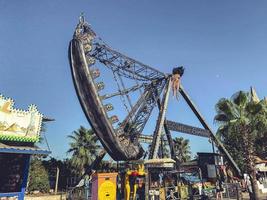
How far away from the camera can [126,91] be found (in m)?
32.3

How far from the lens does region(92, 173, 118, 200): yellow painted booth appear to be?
1803cm

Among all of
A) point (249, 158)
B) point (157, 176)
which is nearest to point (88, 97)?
point (157, 176)

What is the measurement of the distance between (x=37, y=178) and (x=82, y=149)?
10.0 meters

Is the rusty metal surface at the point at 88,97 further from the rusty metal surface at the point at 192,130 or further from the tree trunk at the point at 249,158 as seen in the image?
the rusty metal surface at the point at 192,130

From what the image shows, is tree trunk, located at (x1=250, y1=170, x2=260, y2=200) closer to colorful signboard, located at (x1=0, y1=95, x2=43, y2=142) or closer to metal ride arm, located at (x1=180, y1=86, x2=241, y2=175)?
metal ride arm, located at (x1=180, y1=86, x2=241, y2=175)

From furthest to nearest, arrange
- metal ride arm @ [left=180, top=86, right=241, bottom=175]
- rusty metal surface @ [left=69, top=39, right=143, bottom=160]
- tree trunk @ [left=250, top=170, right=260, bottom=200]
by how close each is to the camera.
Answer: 1. metal ride arm @ [left=180, top=86, right=241, bottom=175]
2. rusty metal surface @ [left=69, top=39, right=143, bottom=160]
3. tree trunk @ [left=250, top=170, right=260, bottom=200]

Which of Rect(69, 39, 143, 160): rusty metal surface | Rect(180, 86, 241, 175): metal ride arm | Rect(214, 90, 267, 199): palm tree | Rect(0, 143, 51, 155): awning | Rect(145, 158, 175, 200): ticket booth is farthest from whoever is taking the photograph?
Rect(180, 86, 241, 175): metal ride arm

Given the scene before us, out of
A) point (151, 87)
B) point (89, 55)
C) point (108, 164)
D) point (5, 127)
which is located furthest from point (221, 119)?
point (108, 164)

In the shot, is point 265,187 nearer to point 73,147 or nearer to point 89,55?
point 89,55

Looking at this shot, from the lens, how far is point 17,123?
18578 millimetres

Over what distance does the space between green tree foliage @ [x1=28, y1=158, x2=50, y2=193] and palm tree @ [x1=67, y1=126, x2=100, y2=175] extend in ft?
20.4

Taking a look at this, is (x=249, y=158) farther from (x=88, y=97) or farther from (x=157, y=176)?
(x=88, y=97)

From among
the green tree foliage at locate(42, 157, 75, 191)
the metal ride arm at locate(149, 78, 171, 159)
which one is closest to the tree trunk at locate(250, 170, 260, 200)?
the metal ride arm at locate(149, 78, 171, 159)

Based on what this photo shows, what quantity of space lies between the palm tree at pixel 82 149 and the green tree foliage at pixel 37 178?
6.23 metres
